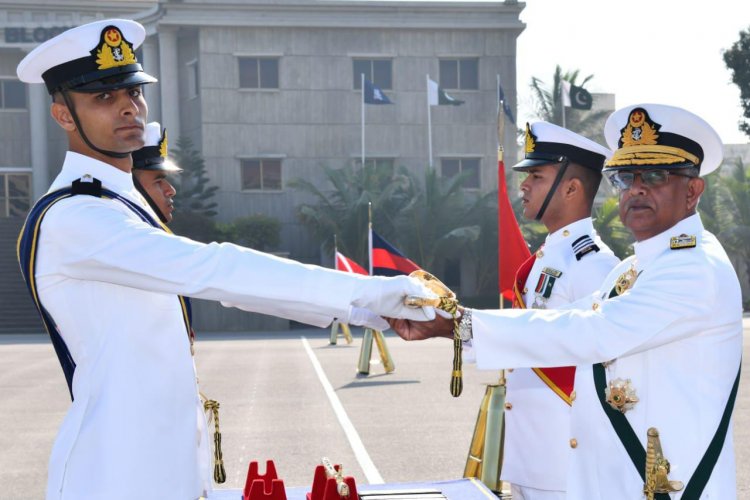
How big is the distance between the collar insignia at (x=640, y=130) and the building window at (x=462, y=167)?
3563 cm

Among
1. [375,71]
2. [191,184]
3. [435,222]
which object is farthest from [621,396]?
[375,71]

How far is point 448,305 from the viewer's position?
324 cm

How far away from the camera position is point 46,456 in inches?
368

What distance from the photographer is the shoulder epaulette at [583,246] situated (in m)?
4.75

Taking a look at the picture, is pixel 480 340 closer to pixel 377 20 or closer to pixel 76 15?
pixel 377 20

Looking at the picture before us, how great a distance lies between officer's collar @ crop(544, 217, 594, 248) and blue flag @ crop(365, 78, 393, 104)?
32125 mm

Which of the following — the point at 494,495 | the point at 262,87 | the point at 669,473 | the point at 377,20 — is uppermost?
the point at 377,20

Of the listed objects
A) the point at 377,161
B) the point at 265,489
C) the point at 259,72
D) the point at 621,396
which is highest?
the point at 259,72

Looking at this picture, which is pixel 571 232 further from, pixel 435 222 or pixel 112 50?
pixel 435 222

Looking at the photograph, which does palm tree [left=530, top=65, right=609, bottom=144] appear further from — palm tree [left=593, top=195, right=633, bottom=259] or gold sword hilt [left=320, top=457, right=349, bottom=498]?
gold sword hilt [left=320, top=457, right=349, bottom=498]

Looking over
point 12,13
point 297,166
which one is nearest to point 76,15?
point 12,13

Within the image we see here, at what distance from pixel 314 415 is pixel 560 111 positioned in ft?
106

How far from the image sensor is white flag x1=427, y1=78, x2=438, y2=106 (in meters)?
37.3

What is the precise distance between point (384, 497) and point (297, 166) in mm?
33808
